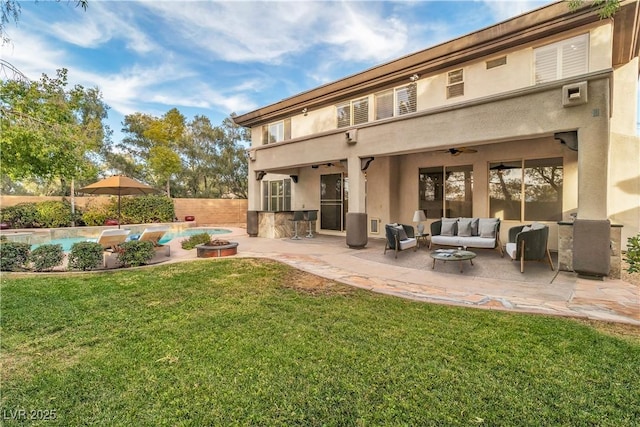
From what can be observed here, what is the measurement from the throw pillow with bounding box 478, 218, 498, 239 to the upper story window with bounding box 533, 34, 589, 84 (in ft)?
13.0

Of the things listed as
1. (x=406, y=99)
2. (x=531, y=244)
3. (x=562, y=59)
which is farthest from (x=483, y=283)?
(x=406, y=99)

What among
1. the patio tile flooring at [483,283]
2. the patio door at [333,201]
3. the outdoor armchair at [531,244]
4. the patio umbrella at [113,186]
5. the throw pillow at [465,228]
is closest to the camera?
the patio tile flooring at [483,283]

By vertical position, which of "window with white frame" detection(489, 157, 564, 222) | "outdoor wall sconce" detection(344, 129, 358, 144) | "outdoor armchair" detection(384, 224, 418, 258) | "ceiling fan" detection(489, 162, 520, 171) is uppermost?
"outdoor wall sconce" detection(344, 129, 358, 144)

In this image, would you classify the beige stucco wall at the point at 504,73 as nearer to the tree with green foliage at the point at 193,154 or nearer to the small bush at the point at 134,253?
the small bush at the point at 134,253

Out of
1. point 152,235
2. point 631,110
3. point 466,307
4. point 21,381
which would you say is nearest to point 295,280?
point 466,307

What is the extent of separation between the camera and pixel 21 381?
2.66 meters

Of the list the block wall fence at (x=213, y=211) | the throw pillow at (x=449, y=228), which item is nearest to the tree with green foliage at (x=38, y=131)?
the throw pillow at (x=449, y=228)

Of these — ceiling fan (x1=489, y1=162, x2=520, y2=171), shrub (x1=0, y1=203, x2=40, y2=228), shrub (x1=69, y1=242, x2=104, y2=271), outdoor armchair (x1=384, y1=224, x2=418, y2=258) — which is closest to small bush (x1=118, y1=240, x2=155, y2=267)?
shrub (x1=69, y1=242, x2=104, y2=271)

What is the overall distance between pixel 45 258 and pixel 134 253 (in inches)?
72.0

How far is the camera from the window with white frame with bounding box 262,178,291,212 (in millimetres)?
16797

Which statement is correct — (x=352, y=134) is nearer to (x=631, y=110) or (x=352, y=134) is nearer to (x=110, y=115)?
(x=631, y=110)

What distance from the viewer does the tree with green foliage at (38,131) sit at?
17.9ft

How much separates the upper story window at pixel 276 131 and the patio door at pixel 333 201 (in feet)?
8.97

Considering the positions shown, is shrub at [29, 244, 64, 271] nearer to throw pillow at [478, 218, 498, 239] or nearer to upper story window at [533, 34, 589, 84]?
throw pillow at [478, 218, 498, 239]
